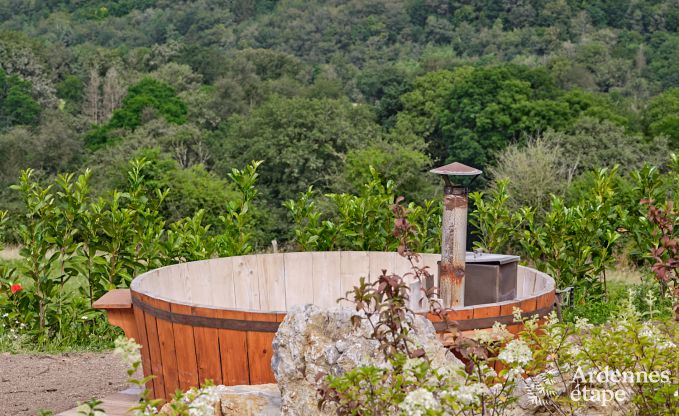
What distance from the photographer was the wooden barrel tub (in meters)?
4.47

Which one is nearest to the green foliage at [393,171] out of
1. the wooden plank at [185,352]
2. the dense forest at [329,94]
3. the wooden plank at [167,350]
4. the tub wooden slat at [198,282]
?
the dense forest at [329,94]

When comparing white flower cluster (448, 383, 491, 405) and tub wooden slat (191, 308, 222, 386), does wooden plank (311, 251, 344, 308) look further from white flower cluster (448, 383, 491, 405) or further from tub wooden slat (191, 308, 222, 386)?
white flower cluster (448, 383, 491, 405)

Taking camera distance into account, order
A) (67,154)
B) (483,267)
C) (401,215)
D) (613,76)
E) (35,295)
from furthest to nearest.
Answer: (613,76), (67,154), (35,295), (483,267), (401,215)

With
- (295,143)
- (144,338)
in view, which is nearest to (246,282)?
(144,338)

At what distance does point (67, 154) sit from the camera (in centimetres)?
4119

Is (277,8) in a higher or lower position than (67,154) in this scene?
higher

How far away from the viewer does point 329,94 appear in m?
48.3

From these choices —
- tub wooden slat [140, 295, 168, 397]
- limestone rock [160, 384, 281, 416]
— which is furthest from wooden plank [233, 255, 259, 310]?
limestone rock [160, 384, 281, 416]

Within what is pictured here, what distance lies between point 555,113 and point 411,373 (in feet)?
121

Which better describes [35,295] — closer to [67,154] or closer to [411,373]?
[411,373]

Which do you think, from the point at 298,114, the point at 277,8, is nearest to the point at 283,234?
the point at 298,114

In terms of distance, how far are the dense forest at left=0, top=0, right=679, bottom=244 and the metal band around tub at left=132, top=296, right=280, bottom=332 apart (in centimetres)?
1469

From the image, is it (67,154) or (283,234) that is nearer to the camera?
(283,234)

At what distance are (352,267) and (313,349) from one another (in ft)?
8.27
